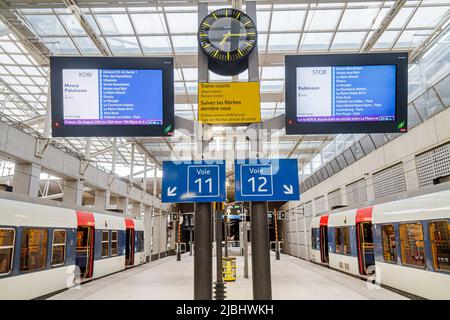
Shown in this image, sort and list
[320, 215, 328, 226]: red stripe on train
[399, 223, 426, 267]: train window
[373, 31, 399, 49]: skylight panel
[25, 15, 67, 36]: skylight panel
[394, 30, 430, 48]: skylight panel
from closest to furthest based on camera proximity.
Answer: [399, 223, 426, 267]: train window → [25, 15, 67, 36]: skylight panel → [394, 30, 430, 48]: skylight panel → [373, 31, 399, 49]: skylight panel → [320, 215, 328, 226]: red stripe on train

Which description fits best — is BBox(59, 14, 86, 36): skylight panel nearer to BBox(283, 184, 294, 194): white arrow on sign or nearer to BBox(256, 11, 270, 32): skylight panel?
BBox(256, 11, 270, 32): skylight panel

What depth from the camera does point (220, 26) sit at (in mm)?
3541

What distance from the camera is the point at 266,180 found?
3.22 meters

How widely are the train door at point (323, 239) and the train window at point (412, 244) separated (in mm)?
7572

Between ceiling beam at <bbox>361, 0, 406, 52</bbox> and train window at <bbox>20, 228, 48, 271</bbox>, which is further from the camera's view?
ceiling beam at <bbox>361, 0, 406, 52</bbox>

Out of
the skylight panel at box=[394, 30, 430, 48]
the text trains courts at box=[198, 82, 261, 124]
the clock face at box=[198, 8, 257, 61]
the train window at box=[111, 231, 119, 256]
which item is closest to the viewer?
the text trains courts at box=[198, 82, 261, 124]

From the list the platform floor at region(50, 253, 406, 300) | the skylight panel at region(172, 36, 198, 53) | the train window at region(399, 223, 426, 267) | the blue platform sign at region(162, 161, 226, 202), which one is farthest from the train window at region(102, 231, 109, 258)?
the blue platform sign at region(162, 161, 226, 202)

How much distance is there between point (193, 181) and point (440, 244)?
6421 mm

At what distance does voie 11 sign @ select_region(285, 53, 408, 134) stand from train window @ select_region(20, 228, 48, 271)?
7212 millimetres

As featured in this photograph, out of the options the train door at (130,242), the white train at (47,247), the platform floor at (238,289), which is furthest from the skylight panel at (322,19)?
the train door at (130,242)

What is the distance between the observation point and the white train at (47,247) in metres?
7.29

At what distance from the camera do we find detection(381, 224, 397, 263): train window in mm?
9266

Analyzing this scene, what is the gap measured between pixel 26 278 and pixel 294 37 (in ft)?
39.2

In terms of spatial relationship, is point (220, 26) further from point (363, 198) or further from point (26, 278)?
point (363, 198)
